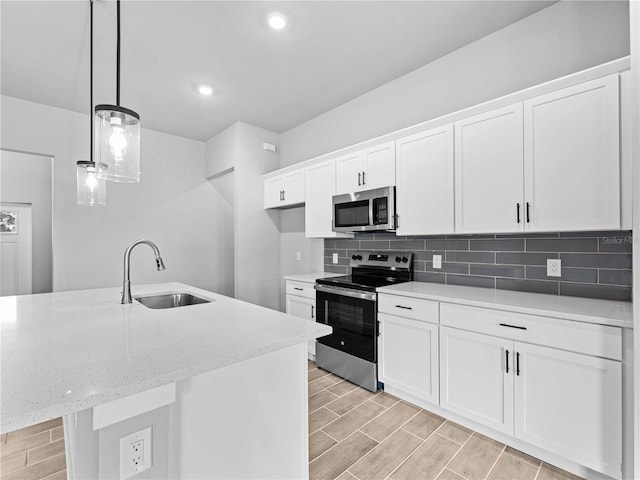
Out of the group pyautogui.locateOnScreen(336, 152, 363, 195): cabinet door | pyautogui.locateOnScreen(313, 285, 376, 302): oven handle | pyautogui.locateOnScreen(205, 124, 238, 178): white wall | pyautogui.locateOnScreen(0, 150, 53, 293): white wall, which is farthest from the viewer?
pyautogui.locateOnScreen(0, 150, 53, 293): white wall

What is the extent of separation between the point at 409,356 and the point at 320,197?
5.91ft

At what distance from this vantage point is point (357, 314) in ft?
8.79

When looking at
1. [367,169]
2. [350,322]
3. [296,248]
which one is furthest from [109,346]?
[296,248]

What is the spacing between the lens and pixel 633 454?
55.4 inches

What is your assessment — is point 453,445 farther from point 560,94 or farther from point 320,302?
point 560,94

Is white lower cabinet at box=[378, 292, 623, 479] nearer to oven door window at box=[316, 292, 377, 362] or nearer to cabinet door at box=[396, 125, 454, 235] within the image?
oven door window at box=[316, 292, 377, 362]

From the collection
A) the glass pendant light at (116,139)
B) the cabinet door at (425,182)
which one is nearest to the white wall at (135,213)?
the glass pendant light at (116,139)

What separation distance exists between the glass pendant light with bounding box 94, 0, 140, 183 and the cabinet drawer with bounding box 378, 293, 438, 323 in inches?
76.7

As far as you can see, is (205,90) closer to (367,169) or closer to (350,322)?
(367,169)

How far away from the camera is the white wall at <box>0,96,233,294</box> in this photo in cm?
338

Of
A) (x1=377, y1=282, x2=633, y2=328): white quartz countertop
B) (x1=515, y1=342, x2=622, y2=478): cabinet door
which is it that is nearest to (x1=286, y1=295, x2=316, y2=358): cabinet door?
(x1=377, y1=282, x2=633, y2=328): white quartz countertop

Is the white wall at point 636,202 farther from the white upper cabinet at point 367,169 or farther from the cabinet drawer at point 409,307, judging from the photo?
the white upper cabinet at point 367,169

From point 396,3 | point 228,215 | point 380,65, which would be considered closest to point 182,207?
point 228,215

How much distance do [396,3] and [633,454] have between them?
9.18ft
